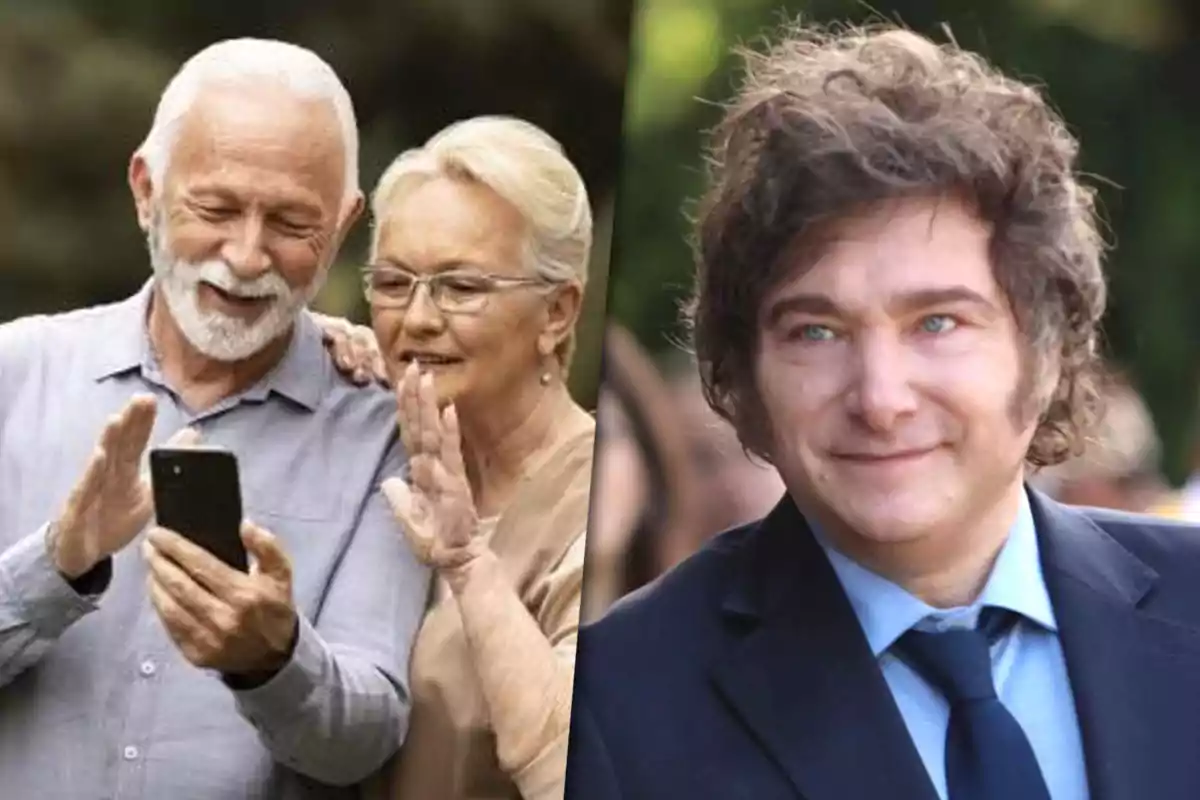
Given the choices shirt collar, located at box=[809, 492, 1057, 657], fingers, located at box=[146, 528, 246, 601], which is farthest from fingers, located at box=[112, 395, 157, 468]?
shirt collar, located at box=[809, 492, 1057, 657]

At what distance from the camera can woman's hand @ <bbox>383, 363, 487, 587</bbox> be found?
2807 millimetres

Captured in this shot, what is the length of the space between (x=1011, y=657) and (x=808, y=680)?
37cm

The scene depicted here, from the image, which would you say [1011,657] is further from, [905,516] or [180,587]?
[180,587]

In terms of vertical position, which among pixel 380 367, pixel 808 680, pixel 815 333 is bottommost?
pixel 808 680

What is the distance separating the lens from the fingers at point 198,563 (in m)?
2.69

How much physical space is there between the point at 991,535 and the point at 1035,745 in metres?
0.38

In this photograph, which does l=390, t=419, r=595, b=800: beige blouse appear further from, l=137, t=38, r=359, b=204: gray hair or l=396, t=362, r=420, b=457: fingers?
l=137, t=38, r=359, b=204: gray hair

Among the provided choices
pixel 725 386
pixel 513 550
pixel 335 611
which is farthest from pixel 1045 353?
pixel 335 611

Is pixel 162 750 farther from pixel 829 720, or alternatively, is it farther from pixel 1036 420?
pixel 1036 420

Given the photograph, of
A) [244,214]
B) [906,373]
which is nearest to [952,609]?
[906,373]

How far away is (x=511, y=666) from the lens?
2768 mm

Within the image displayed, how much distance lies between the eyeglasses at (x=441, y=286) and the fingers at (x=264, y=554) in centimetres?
49

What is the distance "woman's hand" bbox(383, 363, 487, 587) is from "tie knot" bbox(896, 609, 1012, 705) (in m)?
0.83

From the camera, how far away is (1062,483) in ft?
9.11
